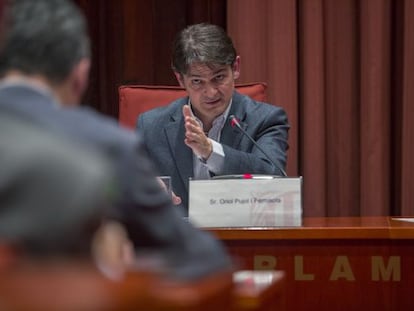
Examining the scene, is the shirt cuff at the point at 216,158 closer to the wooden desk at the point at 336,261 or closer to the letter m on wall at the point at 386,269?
the wooden desk at the point at 336,261

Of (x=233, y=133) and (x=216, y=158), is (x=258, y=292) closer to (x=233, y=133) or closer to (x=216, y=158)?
(x=216, y=158)

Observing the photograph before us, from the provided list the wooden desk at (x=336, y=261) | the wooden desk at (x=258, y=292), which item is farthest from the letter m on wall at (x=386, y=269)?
the wooden desk at (x=258, y=292)

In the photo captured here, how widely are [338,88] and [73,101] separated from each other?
3.22m

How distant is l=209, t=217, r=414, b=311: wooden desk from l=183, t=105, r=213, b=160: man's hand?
0.47m

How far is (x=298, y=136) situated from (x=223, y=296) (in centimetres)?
338

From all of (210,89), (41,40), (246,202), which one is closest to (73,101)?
(41,40)

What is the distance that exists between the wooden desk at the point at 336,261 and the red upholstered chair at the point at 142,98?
1.13 metres

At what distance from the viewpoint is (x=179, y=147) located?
3.41 meters

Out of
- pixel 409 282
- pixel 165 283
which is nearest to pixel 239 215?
pixel 409 282

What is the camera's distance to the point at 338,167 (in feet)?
14.2

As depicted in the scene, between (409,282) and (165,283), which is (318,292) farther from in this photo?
(165,283)

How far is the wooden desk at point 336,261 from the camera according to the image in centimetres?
254

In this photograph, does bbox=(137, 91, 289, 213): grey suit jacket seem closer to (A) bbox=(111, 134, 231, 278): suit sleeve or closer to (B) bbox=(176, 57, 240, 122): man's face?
(B) bbox=(176, 57, 240, 122): man's face

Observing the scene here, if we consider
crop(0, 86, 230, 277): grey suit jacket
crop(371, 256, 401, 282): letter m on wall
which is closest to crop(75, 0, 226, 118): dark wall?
crop(371, 256, 401, 282): letter m on wall
